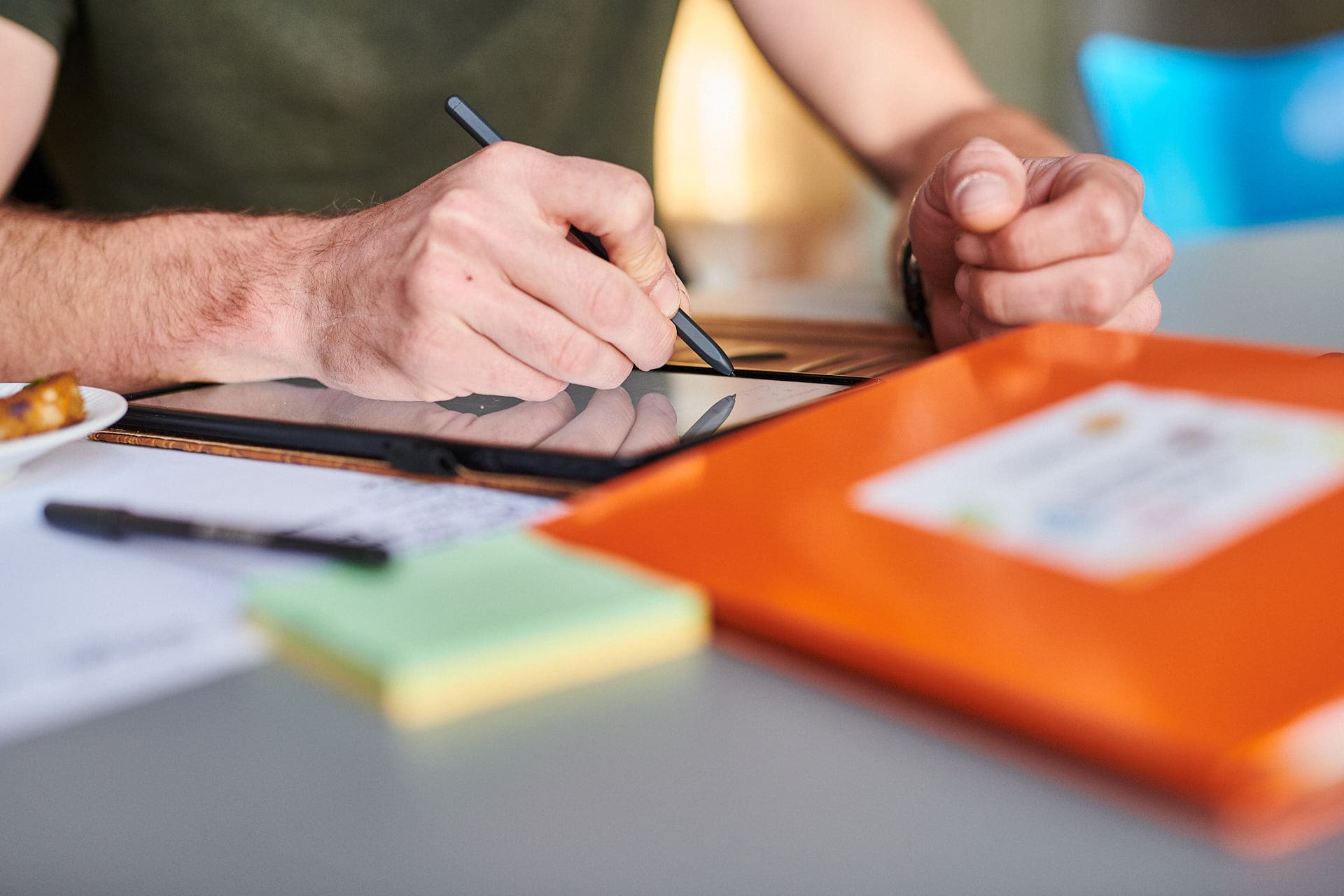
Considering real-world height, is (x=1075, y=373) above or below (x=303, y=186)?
below

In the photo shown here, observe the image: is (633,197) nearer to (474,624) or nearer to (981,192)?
(981,192)

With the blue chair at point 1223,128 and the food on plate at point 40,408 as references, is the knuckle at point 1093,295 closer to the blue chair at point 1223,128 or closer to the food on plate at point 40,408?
the food on plate at point 40,408

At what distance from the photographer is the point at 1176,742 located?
22cm

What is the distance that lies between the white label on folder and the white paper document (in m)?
0.15

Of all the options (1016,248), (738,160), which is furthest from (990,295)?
(738,160)

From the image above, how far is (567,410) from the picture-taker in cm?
56

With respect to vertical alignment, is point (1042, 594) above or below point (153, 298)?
below

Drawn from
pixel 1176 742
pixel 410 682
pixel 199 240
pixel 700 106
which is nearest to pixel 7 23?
pixel 199 240

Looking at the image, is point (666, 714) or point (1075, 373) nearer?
point (666, 714)

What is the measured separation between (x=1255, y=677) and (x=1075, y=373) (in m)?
0.21

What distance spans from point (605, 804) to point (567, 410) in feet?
1.11

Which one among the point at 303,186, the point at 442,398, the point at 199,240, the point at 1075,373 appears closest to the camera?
the point at 1075,373

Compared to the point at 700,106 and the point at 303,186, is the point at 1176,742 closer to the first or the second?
the point at 303,186

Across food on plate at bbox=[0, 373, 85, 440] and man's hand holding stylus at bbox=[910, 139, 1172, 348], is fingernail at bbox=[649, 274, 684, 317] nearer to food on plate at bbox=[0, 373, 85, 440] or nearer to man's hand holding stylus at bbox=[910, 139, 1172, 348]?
man's hand holding stylus at bbox=[910, 139, 1172, 348]
